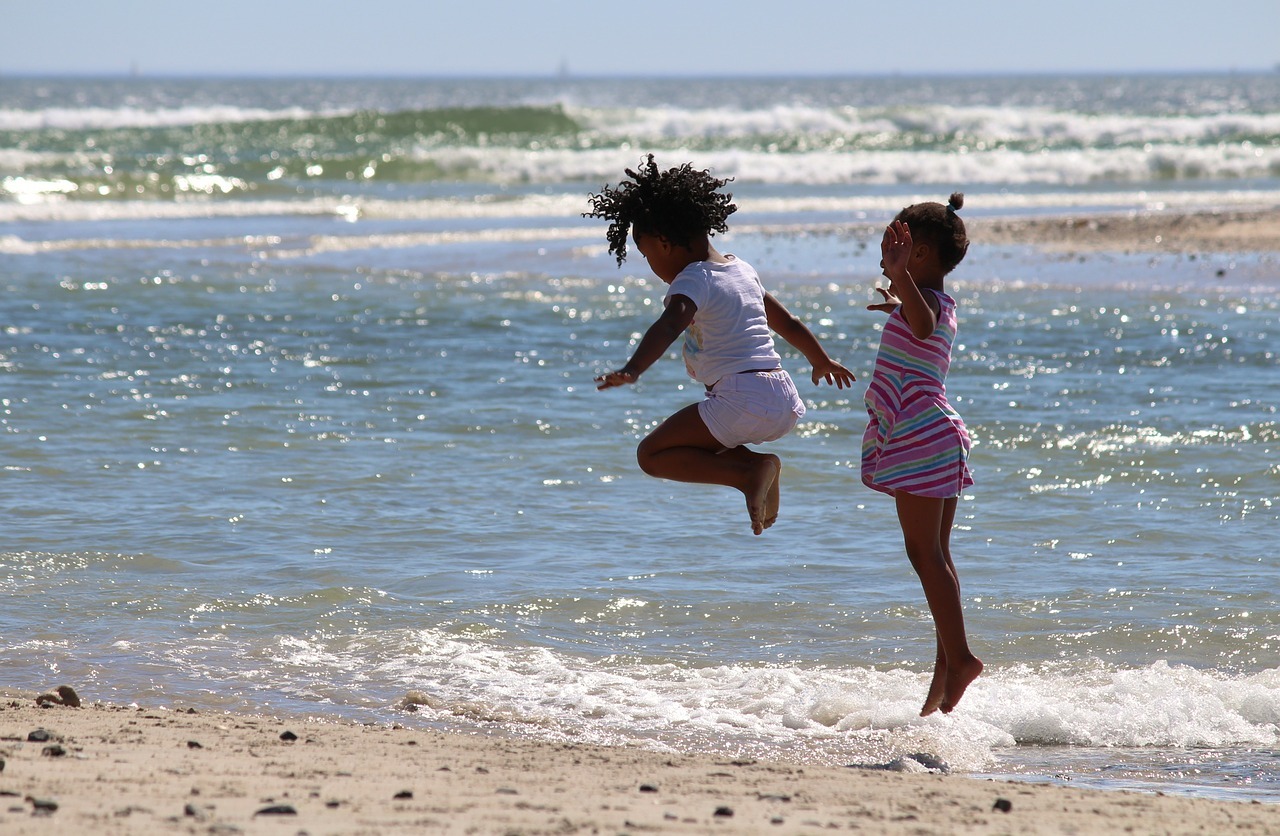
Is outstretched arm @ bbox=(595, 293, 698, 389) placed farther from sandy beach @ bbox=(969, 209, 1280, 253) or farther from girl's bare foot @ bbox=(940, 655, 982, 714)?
sandy beach @ bbox=(969, 209, 1280, 253)

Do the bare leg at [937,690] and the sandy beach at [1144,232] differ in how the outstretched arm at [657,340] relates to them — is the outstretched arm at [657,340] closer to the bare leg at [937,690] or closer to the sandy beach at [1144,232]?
the bare leg at [937,690]

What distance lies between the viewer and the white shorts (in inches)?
197

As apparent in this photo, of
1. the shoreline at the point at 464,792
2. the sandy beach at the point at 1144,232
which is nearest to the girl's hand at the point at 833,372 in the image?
the shoreline at the point at 464,792

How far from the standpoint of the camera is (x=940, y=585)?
471 centimetres

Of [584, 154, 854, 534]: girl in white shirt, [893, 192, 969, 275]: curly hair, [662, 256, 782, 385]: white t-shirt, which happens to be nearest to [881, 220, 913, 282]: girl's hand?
[893, 192, 969, 275]: curly hair

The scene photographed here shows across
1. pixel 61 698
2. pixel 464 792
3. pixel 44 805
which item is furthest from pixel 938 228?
pixel 61 698

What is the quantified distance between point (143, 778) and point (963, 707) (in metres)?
2.73

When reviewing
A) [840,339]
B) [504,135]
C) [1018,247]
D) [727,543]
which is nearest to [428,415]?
[727,543]

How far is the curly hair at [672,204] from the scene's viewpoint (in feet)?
16.3

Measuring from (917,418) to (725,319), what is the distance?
2.58ft

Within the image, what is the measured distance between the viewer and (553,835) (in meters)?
3.18

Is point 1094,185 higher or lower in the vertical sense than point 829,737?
higher

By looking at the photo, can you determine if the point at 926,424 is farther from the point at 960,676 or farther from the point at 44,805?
the point at 44,805

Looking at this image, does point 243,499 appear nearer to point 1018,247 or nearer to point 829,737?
point 829,737
